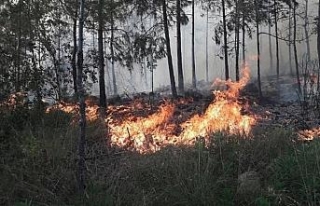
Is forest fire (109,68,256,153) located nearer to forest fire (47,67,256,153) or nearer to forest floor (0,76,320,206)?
forest fire (47,67,256,153)

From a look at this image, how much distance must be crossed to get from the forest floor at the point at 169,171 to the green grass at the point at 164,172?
1cm

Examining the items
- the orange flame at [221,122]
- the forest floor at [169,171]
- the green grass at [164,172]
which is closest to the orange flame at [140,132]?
the forest floor at [169,171]

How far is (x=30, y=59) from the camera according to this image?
1211 cm

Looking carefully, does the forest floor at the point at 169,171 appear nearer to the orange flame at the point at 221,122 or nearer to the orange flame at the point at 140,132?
the orange flame at the point at 140,132

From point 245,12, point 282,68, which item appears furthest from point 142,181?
point 282,68

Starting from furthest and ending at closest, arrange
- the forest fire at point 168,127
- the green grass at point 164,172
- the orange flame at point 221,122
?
1. the orange flame at point 221,122
2. the forest fire at point 168,127
3. the green grass at point 164,172

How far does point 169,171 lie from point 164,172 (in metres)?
0.09

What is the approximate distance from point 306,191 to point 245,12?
22.9 meters

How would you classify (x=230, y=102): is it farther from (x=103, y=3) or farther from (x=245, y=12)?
(x=245, y=12)

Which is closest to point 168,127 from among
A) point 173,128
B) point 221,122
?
point 173,128

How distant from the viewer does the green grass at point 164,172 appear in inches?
241

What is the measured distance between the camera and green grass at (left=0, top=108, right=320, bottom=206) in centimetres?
612

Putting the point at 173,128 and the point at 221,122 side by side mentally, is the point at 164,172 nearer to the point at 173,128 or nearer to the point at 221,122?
the point at 221,122

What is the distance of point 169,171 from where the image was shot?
6.82 m
